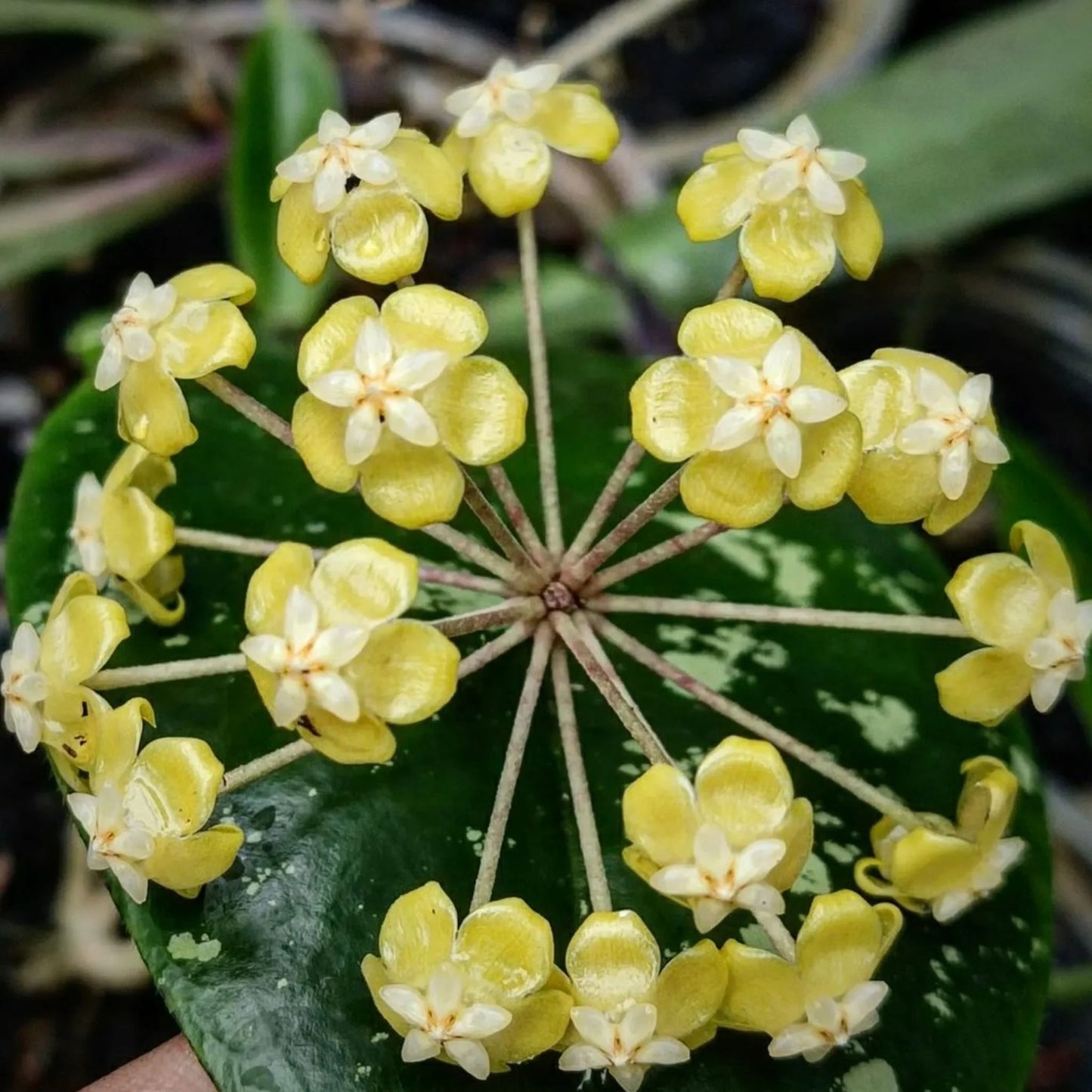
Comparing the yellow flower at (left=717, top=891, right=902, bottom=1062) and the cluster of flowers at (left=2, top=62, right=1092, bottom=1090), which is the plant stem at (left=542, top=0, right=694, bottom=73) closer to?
the cluster of flowers at (left=2, top=62, right=1092, bottom=1090)

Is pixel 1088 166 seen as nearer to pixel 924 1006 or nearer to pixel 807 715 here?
pixel 807 715

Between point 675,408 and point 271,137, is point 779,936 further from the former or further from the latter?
point 271,137

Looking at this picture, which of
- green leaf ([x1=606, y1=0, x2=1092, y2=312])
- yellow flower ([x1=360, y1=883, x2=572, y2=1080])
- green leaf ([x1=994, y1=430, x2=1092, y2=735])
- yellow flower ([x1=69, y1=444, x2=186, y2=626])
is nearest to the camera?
yellow flower ([x1=360, y1=883, x2=572, y2=1080])

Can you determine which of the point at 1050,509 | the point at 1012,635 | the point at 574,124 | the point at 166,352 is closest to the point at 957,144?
the point at 1050,509

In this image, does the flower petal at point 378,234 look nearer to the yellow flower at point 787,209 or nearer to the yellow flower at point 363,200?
the yellow flower at point 363,200

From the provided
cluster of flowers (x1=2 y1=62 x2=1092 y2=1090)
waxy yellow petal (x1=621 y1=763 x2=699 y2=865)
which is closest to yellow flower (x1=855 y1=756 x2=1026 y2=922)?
cluster of flowers (x1=2 y1=62 x2=1092 y2=1090)

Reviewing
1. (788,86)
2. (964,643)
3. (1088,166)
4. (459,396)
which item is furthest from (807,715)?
(788,86)

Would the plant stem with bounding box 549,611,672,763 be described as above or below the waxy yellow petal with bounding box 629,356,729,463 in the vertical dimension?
below
